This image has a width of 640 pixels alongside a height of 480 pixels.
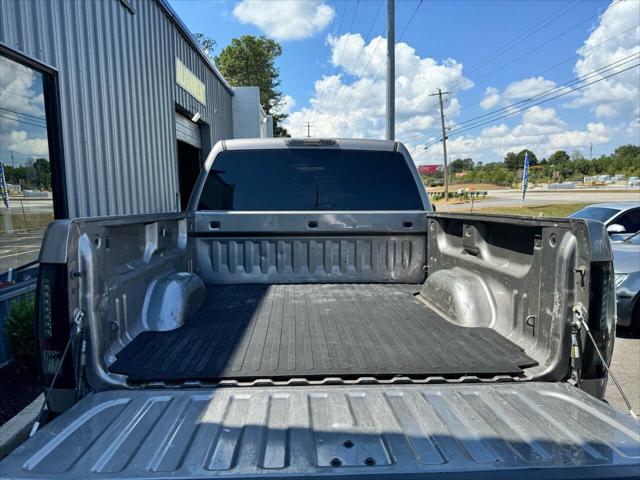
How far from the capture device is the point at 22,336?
407 cm

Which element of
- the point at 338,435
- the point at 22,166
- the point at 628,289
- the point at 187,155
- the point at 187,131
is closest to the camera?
the point at 338,435

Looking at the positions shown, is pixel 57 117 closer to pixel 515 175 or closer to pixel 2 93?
pixel 2 93

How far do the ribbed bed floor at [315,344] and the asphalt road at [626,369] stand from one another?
2571mm

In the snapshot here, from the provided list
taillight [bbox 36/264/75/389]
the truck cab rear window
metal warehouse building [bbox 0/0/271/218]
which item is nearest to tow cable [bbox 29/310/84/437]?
taillight [bbox 36/264/75/389]

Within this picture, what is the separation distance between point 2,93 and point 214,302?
3.87 m

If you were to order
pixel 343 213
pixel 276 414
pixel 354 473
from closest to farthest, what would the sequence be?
pixel 354 473 < pixel 276 414 < pixel 343 213

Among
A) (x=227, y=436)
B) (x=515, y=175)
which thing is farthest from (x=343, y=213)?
(x=515, y=175)

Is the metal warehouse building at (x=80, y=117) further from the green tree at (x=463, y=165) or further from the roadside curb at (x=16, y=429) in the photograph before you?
the green tree at (x=463, y=165)

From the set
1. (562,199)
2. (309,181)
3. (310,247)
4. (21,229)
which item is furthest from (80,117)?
(562,199)

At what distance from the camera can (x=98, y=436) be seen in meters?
1.46

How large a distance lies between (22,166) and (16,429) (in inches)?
138

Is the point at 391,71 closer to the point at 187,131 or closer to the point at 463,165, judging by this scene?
the point at 187,131

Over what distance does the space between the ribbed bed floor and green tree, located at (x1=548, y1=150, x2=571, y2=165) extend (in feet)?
457

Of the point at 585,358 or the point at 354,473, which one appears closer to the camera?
the point at 354,473
